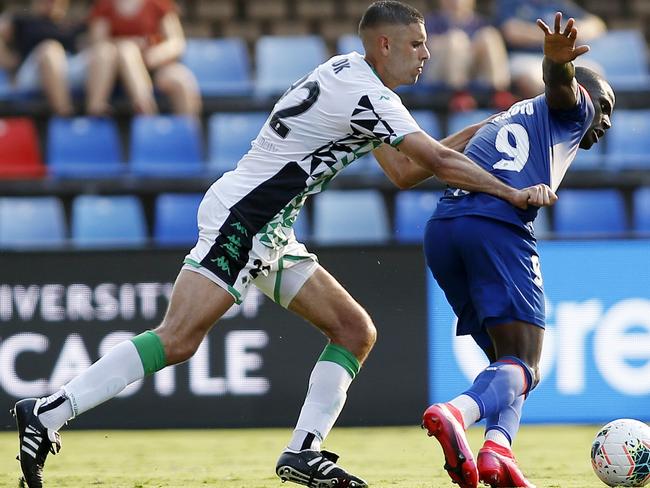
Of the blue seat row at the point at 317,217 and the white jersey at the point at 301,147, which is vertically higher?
the white jersey at the point at 301,147

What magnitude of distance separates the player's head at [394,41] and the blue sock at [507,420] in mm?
1474

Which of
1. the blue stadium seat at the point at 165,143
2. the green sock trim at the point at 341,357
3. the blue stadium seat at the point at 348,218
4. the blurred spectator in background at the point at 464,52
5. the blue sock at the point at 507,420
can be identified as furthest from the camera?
the blurred spectator in background at the point at 464,52

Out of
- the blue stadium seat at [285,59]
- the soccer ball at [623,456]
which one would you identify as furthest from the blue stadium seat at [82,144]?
the soccer ball at [623,456]

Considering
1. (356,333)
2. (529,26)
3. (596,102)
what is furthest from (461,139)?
(529,26)

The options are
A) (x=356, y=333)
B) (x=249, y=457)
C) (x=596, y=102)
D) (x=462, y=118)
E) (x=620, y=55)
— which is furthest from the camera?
(x=620, y=55)

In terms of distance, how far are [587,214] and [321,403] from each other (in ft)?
16.4

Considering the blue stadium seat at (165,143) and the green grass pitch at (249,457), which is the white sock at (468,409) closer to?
the green grass pitch at (249,457)

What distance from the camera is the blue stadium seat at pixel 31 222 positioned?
388 inches

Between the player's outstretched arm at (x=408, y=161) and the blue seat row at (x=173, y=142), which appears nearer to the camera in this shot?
the player's outstretched arm at (x=408, y=161)

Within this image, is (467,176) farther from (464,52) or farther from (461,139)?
(464,52)

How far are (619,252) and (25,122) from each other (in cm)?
541

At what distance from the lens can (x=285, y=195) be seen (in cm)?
542

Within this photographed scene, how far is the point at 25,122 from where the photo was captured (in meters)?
11.0

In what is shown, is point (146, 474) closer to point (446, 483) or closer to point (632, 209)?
point (446, 483)
